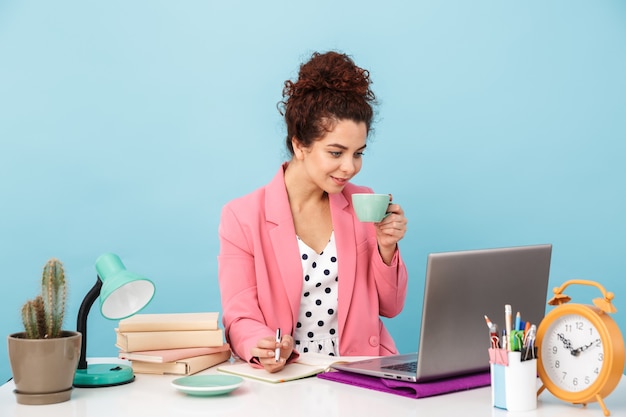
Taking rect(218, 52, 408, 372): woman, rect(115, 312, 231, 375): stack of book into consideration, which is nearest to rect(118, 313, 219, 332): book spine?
rect(115, 312, 231, 375): stack of book

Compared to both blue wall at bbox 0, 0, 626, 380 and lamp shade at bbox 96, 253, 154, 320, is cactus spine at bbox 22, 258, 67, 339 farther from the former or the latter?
blue wall at bbox 0, 0, 626, 380

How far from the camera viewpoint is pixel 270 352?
2.13 metres

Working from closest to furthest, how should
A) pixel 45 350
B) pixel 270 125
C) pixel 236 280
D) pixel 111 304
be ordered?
pixel 45 350 → pixel 111 304 → pixel 236 280 → pixel 270 125

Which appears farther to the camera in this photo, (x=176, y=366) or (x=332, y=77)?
(x=332, y=77)

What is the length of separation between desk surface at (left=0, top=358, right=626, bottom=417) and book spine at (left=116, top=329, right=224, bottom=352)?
184mm

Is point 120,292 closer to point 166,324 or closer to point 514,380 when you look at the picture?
point 166,324

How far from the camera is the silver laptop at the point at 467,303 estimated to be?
1855mm

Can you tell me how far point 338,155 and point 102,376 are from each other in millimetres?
1016

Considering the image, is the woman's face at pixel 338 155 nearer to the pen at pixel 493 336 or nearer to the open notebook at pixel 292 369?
the open notebook at pixel 292 369

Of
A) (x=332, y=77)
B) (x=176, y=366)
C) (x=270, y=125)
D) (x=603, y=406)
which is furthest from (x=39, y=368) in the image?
(x=270, y=125)

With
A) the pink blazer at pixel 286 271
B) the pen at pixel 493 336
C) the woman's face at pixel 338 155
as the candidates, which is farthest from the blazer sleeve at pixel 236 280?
the pen at pixel 493 336

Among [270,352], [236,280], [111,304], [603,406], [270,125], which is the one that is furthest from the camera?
[270,125]

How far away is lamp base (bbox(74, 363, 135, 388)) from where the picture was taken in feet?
6.70

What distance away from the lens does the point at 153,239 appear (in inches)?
161
